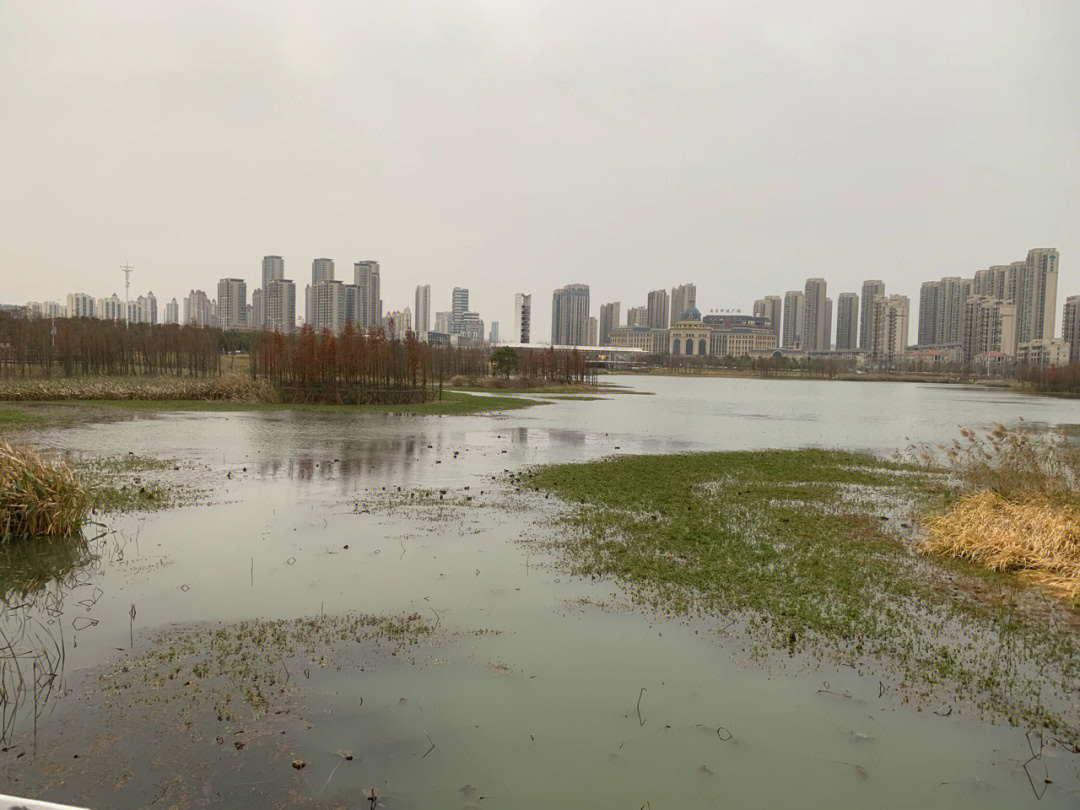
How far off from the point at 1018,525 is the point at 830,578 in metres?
4.41

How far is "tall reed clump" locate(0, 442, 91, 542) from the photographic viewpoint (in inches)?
451

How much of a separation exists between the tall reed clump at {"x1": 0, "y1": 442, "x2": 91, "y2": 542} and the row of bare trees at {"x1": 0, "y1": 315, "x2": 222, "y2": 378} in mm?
49030

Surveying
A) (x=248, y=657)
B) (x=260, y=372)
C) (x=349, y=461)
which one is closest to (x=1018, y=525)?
(x=248, y=657)

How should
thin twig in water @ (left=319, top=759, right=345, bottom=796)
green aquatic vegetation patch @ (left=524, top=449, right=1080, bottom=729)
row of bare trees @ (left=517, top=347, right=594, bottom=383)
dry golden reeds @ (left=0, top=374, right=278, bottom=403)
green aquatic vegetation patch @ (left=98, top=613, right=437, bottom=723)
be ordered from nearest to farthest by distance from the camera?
thin twig in water @ (left=319, top=759, right=345, bottom=796) < green aquatic vegetation patch @ (left=98, top=613, right=437, bottom=723) < green aquatic vegetation patch @ (left=524, top=449, right=1080, bottom=729) < dry golden reeds @ (left=0, top=374, right=278, bottom=403) < row of bare trees @ (left=517, top=347, right=594, bottom=383)

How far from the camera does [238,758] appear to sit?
5.49 metres

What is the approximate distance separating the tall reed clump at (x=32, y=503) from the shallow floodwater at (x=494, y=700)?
0.76m

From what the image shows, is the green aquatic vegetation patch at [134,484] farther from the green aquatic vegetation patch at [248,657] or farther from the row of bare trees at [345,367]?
the row of bare trees at [345,367]

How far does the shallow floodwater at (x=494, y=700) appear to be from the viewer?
5.37 meters

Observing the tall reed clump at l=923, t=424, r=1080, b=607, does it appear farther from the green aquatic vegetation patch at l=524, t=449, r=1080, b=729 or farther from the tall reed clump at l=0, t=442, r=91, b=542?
the tall reed clump at l=0, t=442, r=91, b=542

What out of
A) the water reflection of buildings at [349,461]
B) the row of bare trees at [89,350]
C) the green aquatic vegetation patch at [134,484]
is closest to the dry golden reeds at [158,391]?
the row of bare trees at [89,350]

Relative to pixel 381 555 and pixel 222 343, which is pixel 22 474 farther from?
pixel 222 343

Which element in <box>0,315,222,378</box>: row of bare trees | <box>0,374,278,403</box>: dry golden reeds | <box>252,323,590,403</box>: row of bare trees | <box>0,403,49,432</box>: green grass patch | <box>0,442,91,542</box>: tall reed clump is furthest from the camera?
<box>0,315,222,378</box>: row of bare trees

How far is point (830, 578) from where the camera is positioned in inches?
401

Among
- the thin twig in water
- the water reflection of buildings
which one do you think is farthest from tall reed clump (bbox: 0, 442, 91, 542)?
the thin twig in water
